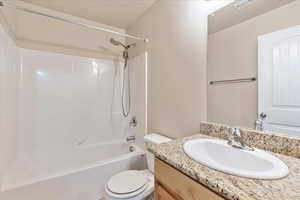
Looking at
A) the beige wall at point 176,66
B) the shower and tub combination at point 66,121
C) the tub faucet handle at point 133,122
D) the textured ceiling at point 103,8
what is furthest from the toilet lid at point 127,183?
the textured ceiling at point 103,8

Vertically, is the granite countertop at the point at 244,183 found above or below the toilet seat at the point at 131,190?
above

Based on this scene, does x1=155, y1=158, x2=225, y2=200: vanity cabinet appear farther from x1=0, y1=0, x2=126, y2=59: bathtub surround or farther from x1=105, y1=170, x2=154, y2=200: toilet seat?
x1=0, y1=0, x2=126, y2=59: bathtub surround

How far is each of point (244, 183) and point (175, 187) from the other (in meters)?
0.32

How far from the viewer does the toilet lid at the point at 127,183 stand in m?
1.06

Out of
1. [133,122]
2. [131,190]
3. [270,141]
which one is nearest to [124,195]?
[131,190]

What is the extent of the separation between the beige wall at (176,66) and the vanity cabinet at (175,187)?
0.57 metres

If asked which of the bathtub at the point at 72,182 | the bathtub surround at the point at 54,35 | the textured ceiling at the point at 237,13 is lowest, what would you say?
the bathtub at the point at 72,182

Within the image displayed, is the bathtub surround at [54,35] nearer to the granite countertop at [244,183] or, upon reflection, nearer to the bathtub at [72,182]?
the bathtub at [72,182]

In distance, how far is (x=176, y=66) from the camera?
4.60ft

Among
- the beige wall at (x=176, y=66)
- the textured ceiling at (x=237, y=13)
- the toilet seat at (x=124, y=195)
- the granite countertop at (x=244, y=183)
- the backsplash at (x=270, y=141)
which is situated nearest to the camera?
the granite countertop at (x=244, y=183)

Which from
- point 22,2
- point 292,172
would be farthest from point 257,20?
point 22,2

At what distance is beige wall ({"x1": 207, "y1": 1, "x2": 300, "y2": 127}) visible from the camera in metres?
0.77

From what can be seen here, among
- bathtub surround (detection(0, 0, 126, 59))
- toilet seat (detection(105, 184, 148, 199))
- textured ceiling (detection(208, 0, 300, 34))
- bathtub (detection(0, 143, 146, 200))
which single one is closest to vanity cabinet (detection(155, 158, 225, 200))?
toilet seat (detection(105, 184, 148, 199))

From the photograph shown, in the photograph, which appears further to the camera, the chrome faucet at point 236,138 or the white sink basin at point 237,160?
the chrome faucet at point 236,138
